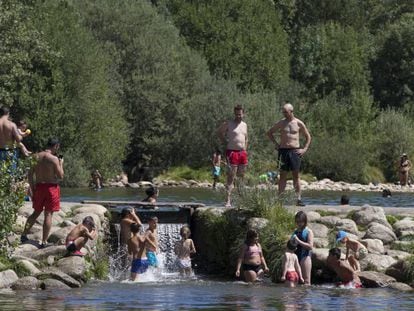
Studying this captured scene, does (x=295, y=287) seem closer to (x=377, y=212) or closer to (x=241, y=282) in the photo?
(x=241, y=282)

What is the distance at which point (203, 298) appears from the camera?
73.0 ft

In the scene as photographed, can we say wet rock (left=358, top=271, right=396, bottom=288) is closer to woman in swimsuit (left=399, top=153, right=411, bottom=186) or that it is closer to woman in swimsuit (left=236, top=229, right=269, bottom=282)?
woman in swimsuit (left=236, top=229, right=269, bottom=282)

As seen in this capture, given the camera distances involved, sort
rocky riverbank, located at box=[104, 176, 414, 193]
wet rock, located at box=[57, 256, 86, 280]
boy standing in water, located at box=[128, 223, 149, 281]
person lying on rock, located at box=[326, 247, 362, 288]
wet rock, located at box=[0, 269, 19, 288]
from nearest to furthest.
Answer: wet rock, located at box=[0, 269, 19, 288] < wet rock, located at box=[57, 256, 86, 280] < person lying on rock, located at box=[326, 247, 362, 288] < boy standing in water, located at box=[128, 223, 149, 281] < rocky riverbank, located at box=[104, 176, 414, 193]

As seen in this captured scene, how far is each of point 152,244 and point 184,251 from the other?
42.4 inches

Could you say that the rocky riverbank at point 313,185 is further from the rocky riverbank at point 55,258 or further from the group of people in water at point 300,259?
the group of people in water at point 300,259

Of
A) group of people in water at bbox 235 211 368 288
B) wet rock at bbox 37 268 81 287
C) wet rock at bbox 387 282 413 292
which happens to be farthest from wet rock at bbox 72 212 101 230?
wet rock at bbox 387 282 413 292

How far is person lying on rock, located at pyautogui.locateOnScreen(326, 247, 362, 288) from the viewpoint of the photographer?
24.4 meters

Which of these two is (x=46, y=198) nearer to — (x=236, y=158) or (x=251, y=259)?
(x=251, y=259)

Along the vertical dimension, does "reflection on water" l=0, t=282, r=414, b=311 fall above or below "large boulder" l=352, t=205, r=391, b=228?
below

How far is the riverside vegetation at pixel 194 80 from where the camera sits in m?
56.9

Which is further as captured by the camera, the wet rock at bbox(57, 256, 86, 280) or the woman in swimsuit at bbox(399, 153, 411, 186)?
the woman in swimsuit at bbox(399, 153, 411, 186)

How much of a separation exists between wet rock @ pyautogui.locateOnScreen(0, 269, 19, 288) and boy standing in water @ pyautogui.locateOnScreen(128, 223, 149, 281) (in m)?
3.24

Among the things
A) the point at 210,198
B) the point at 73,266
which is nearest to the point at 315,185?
the point at 210,198

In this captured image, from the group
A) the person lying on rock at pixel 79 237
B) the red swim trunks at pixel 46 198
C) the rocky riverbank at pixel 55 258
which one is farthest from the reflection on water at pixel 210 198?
the red swim trunks at pixel 46 198
